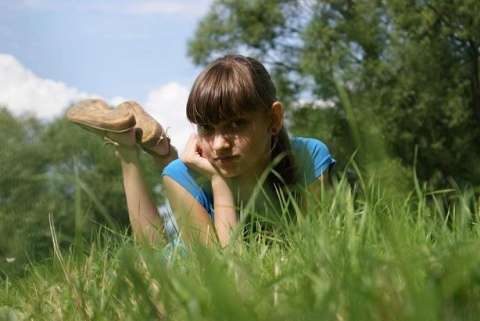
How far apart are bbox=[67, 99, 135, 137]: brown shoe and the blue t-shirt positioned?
471 mm

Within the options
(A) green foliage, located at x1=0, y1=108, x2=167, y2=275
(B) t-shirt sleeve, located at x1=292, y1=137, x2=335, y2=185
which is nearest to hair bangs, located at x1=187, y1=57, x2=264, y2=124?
(B) t-shirt sleeve, located at x1=292, y1=137, x2=335, y2=185

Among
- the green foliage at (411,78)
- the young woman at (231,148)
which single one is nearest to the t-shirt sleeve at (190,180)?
the young woman at (231,148)

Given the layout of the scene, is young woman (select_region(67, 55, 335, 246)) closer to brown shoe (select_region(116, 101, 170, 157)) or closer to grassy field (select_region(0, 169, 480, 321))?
brown shoe (select_region(116, 101, 170, 157))

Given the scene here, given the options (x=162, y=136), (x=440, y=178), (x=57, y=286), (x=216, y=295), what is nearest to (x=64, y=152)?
(x=162, y=136)

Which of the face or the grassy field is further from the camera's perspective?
the face

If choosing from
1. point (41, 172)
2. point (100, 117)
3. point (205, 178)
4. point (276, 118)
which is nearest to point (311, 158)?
point (276, 118)

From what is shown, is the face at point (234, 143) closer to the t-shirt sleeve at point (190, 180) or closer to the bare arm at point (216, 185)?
the bare arm at point (216, 185)

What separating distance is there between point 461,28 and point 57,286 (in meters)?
21.1

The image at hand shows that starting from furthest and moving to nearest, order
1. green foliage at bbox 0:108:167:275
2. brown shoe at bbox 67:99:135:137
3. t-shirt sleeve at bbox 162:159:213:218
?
Result: 1. green foliage at bbox 0:108:167:275
2. brown shoe at bbox 67:99:135:137
3. t-shirt sleeve at bbox 162:159:213:218

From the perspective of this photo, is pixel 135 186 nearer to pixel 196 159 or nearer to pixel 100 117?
pixel 100 117

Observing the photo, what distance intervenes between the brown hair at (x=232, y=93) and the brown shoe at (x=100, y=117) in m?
0.83

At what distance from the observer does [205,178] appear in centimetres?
418

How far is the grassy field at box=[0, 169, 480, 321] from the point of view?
1.44 metres

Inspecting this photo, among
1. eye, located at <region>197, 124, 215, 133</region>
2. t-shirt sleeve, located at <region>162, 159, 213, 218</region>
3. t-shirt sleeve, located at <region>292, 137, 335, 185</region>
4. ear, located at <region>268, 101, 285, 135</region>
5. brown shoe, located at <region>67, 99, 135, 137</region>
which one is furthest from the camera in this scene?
brown shoe, located at <region>67, 99, 135, 137</region>
